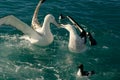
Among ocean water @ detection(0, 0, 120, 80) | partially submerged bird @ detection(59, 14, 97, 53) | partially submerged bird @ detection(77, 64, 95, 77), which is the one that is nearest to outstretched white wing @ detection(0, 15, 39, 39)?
ocean water @ detection(0, 0, 120, 80)

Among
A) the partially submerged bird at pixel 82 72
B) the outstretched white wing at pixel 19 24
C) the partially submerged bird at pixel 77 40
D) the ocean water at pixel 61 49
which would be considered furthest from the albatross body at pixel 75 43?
the partially submerged bird at pixel 82 72

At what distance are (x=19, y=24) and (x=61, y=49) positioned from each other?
142 inches

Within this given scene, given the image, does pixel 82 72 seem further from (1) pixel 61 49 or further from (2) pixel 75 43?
(1) pixel 61 49

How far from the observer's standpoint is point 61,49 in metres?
29.9

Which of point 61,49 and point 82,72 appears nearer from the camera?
point 82,72

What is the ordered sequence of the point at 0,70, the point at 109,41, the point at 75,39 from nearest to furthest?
the point at 0,70
the point at 75,39
the point at 109,41

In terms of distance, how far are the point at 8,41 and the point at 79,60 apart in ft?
18.7

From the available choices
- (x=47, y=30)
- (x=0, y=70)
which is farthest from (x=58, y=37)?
(x=0, y=70)

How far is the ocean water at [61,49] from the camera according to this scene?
1058 inches

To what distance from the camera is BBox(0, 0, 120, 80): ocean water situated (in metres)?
26.9

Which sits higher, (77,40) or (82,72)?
(77,40)

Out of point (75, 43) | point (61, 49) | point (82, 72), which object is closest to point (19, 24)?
point (61, 49)

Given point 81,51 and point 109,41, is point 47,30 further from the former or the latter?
point 109,41

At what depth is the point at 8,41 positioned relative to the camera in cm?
3053
